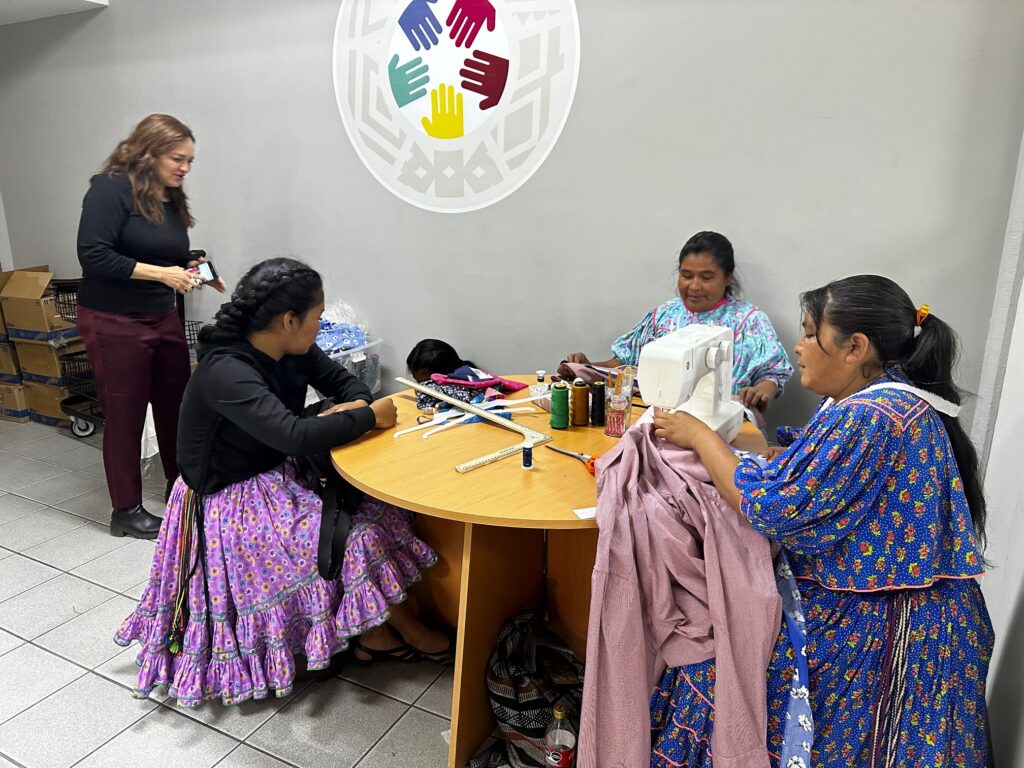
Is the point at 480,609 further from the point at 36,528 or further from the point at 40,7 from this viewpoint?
the point at 40,7

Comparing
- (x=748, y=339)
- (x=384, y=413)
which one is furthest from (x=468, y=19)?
(x=384, y=413)

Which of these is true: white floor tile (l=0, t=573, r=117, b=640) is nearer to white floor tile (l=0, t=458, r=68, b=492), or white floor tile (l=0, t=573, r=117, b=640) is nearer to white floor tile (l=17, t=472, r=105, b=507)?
white floor tile (l=17, t=472, r=105, b=507)

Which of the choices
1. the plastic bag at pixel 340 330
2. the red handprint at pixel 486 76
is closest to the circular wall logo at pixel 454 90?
the red handprint at pixel 486 76

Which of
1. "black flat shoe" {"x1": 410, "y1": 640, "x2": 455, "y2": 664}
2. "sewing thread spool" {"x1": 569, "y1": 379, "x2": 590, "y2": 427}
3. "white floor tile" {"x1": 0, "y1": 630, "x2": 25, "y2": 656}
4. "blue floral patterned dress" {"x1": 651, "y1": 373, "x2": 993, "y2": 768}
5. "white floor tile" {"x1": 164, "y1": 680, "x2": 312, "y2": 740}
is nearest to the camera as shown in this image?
"blue floral patterned dress" {"x1": 651, "y1": 373, "x2": 993, "y2": 768}

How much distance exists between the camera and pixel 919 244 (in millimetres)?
2344

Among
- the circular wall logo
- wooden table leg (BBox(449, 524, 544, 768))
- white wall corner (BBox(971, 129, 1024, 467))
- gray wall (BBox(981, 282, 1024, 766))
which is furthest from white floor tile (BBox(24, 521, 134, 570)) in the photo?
white wall corner (BBox(971, 129, 1024, 467))

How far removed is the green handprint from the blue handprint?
0.07m

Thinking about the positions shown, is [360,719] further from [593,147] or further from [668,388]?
[593,147]

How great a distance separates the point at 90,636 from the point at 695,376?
2046 mm

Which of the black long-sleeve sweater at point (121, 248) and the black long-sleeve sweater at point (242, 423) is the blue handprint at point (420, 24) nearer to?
the black long-sleeve sweater at point (121, 248)

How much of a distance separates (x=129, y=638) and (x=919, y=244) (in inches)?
107

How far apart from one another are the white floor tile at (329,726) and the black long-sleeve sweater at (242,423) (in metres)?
0.65

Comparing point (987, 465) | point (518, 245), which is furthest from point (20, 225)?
point (987, 465)

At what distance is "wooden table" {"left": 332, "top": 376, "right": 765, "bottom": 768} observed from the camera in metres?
1.52
